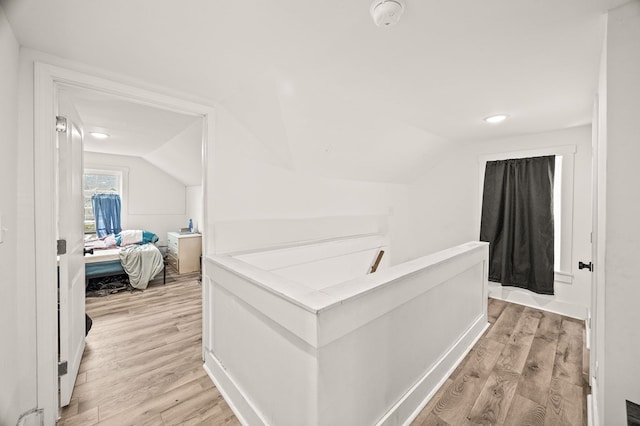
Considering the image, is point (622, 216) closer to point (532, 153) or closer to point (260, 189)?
point (260, 189)

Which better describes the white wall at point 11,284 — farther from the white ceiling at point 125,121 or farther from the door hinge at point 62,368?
the white ceiling at point 125,121

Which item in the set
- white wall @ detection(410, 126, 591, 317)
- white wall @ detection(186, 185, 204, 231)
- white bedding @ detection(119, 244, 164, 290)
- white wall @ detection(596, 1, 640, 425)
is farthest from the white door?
white wall @ detection(410, 126, 591, 317)

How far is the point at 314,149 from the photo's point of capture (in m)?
2.59

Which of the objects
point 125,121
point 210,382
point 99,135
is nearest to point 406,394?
point 210,382

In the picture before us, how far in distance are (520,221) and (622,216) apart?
246cm

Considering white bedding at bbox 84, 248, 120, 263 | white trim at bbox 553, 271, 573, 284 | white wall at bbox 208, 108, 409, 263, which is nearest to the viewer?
white wall at bbox 208, 108, 409, 263

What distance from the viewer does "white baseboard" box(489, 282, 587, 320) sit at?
291 centimetres

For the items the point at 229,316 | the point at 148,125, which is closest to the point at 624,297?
the point at 229,316

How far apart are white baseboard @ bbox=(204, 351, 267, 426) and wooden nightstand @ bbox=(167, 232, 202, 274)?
2829mm

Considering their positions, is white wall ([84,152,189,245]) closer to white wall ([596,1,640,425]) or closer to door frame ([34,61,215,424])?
door frame ([34,61,215,424])

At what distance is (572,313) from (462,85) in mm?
2843

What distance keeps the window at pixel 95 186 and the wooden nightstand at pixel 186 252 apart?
1470 millimetres

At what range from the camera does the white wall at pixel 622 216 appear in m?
1.04

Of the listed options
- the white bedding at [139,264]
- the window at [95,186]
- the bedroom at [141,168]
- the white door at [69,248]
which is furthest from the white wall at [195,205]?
the white door at [69,248]
